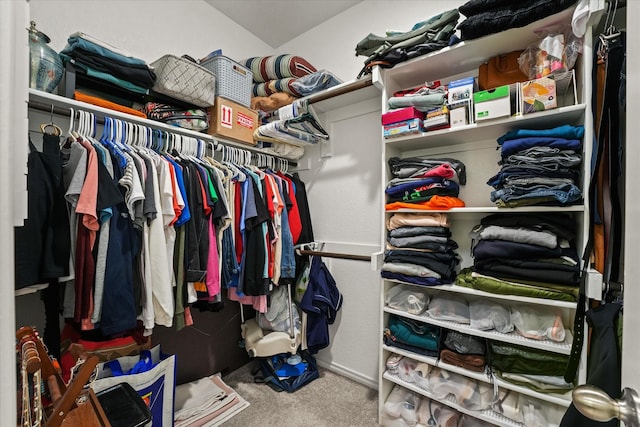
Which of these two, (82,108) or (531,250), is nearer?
(531,250)

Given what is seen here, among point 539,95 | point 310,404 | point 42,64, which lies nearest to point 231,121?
point 42,64

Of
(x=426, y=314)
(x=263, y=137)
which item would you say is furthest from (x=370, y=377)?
(x=263, y=137)

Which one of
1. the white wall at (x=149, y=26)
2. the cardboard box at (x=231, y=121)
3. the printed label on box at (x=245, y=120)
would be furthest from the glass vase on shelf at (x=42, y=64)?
the printed label on box at (x=245, y=120)

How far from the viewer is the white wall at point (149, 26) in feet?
4.60

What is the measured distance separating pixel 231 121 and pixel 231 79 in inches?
10.9

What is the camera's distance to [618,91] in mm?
849

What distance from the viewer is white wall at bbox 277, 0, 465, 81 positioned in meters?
1.74

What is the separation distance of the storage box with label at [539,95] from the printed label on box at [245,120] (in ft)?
5.04

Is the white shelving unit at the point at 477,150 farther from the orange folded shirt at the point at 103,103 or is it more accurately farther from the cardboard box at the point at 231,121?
the orange folded shirt at the point at 103,103

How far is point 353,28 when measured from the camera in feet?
6.60

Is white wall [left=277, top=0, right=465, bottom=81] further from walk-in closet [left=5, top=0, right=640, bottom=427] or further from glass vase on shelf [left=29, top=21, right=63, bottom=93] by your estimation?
glass vase on shelf [left=29, top=21, right=63, bottom=93]

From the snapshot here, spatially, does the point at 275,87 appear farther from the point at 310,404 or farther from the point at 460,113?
the point at 310,404

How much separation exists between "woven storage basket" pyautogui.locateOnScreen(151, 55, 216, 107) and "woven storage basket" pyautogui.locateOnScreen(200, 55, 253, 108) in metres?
0.09

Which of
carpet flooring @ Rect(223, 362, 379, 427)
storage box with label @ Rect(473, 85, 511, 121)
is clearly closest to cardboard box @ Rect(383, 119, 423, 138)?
storage box with label @ Rect(473, 85, 511, 121)
